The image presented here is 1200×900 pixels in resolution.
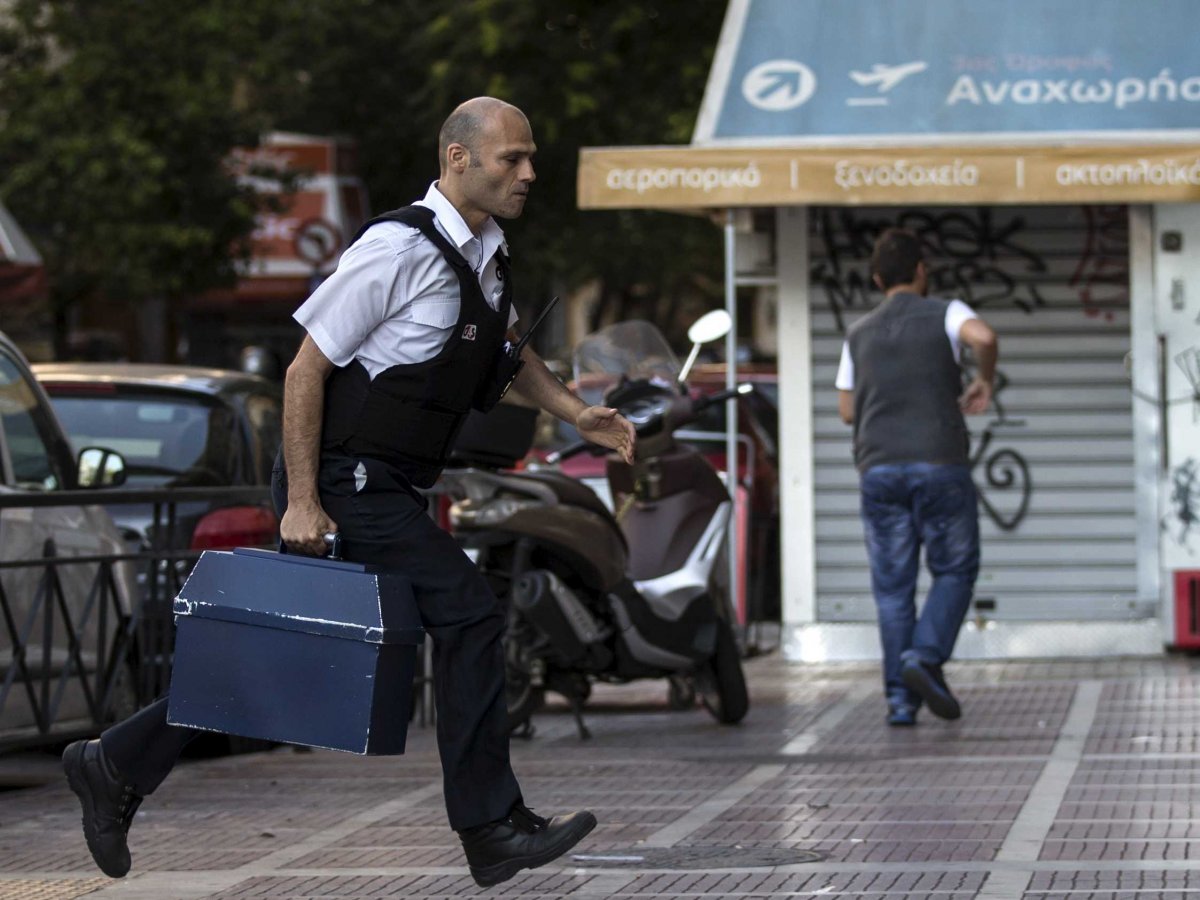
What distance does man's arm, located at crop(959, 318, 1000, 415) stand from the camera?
30.8ft

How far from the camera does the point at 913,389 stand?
380 inches

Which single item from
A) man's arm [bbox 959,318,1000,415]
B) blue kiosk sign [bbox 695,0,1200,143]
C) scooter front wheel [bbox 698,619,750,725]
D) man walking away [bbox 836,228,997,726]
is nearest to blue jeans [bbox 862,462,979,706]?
man walking away [bbox 836,228,997,726]

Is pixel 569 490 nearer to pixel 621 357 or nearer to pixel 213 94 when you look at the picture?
pixel 621 357

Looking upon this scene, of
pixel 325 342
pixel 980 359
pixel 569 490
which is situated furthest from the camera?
pixel 980 359

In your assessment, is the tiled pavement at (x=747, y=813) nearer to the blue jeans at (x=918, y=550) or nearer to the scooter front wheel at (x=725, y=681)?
the scooter front wheel at (x=725, y=681)

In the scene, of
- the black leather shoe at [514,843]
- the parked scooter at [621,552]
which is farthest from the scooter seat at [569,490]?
the black leather shoe at [514,843]

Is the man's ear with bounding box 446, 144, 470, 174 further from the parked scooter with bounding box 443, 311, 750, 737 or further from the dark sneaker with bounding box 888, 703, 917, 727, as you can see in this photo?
the dark sneaker with bounding box 888, 703, 917, 727

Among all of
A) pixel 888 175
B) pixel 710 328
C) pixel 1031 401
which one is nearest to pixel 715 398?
pixel 710 328

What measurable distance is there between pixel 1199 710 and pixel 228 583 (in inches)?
220

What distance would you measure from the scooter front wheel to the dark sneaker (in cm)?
66

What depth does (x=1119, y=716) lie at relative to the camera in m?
9.75

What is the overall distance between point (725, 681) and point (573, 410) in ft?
14.1

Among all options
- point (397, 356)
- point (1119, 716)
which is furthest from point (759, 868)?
point (1119, 716)

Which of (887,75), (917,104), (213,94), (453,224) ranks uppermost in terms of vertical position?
(213,94)
